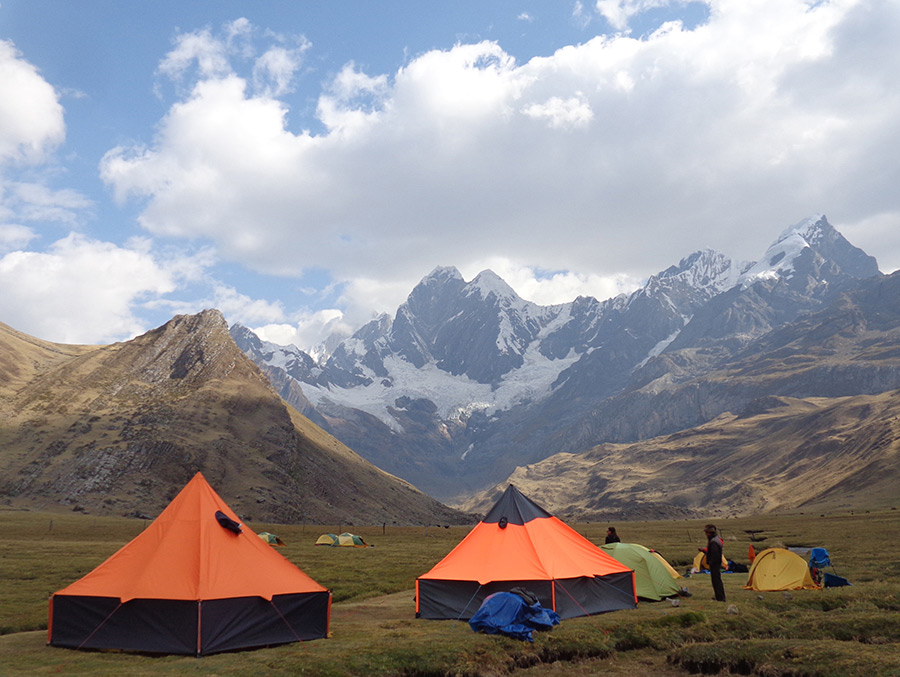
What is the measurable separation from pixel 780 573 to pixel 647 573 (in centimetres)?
644

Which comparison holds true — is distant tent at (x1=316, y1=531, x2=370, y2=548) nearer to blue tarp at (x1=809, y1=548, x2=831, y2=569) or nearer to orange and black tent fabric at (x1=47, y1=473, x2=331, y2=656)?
blue tarp at (x1=809, y1=548, x2=831, y2=569)

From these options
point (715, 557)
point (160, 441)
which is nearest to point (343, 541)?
point (715, 557)

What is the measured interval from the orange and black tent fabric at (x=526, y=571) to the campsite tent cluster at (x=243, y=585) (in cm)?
4


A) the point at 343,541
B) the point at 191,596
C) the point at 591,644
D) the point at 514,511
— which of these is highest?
the point at 514,511

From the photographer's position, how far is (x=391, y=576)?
39562 mm

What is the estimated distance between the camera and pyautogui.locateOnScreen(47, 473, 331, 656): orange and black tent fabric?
19062 millimetres

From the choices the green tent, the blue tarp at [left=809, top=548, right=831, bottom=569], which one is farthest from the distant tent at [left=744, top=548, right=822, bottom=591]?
the green tent

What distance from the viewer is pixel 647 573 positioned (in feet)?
87.6

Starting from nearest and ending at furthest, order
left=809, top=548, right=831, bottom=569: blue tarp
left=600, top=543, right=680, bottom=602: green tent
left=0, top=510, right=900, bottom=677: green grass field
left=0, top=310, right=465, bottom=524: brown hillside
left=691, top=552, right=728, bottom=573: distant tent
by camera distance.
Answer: left=0, top=510, right=900, bottom=677: green grass field → left=600, top=543, right=680, bottom=602: green tent → left=809, top=548, right=831, bottom=569: blue tarp → left=691, top=552, right=728, bottom=573: distant tent → left=0, top=310, right=465, bottom=524: brown hillside

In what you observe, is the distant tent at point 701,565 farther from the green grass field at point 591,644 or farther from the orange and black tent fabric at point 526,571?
the orange and black tent fabric at point 526,571

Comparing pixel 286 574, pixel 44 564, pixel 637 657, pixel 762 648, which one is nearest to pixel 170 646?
pixel 286 574

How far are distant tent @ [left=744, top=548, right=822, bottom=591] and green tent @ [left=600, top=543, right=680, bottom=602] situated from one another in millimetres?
4350

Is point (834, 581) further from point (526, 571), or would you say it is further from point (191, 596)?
point (191, 596)

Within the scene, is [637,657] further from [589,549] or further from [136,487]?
[136,487]
